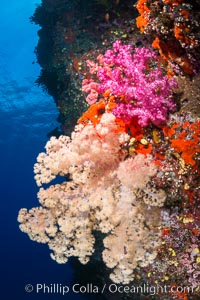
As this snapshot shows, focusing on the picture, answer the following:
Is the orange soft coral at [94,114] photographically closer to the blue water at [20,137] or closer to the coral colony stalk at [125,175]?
the coral colony stalk at [125,175]

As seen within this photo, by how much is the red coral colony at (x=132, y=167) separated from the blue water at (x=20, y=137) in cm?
2724

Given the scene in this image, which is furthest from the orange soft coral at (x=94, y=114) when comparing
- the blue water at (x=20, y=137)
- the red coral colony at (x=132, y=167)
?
the blue water at (x=20, y=137)

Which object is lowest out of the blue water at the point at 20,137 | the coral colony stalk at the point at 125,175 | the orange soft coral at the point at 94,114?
the coral colony stalk at the point at 125,175

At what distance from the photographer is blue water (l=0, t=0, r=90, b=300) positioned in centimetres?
2911

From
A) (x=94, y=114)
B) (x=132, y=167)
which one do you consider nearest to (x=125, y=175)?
(x=132, y=167)

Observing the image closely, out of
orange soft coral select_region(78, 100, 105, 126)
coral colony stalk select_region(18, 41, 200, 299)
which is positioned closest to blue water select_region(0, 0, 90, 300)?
coral colony stalk select_region(18, 41, 200, 299)

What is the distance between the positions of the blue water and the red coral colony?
27.2 m

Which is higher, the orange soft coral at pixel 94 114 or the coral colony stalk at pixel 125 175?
the orange soft coral at pixel 94 114

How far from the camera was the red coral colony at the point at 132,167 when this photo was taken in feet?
11.9

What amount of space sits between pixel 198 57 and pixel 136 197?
1872 millimetres

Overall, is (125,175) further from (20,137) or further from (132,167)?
(20,137)

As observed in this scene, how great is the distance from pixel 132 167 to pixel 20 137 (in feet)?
117

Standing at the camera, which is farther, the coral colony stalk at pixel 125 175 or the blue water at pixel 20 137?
the blue water at pixel 20 137

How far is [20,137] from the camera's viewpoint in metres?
37.6
